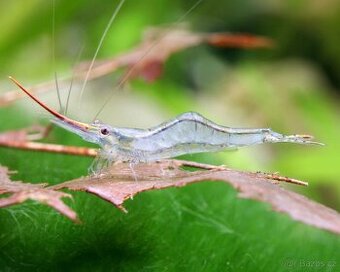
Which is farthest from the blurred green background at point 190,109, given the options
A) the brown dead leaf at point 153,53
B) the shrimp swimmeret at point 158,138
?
the brown dead leaf at point 153,53

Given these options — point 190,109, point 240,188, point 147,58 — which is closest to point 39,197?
point 240,188

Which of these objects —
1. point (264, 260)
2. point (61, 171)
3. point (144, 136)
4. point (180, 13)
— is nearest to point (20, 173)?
point (61, 171)

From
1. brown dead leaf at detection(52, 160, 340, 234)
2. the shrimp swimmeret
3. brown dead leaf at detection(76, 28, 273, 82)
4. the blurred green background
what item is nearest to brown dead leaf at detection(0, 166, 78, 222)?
brown dead leaf at detection(52, 160, 340, 234)

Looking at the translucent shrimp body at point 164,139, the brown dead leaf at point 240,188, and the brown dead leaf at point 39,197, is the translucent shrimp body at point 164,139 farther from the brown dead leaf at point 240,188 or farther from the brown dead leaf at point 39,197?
the brown dead leaf at point 39,197

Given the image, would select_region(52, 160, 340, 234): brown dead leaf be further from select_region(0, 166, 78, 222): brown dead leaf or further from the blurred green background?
the blurred green background

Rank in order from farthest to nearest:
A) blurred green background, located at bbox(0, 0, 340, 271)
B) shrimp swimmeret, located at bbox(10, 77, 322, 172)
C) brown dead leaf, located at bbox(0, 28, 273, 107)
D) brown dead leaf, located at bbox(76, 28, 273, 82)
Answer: brown dead leaf, located at bbox(76, 28, 273, 82)
brown dead leaf, located at bbox(0, 28, 273, 107)
shrimp swimmeret, located at bbox(10, 77, 322, 172)
blurred green background, located at bbox(0, 0, 340, 271)

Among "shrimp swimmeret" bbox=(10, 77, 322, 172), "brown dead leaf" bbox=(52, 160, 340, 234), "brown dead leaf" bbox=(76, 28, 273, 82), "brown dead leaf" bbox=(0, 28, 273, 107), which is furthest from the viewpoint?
"brown dead leaf" bbox=(76, 28, 273, 82)
